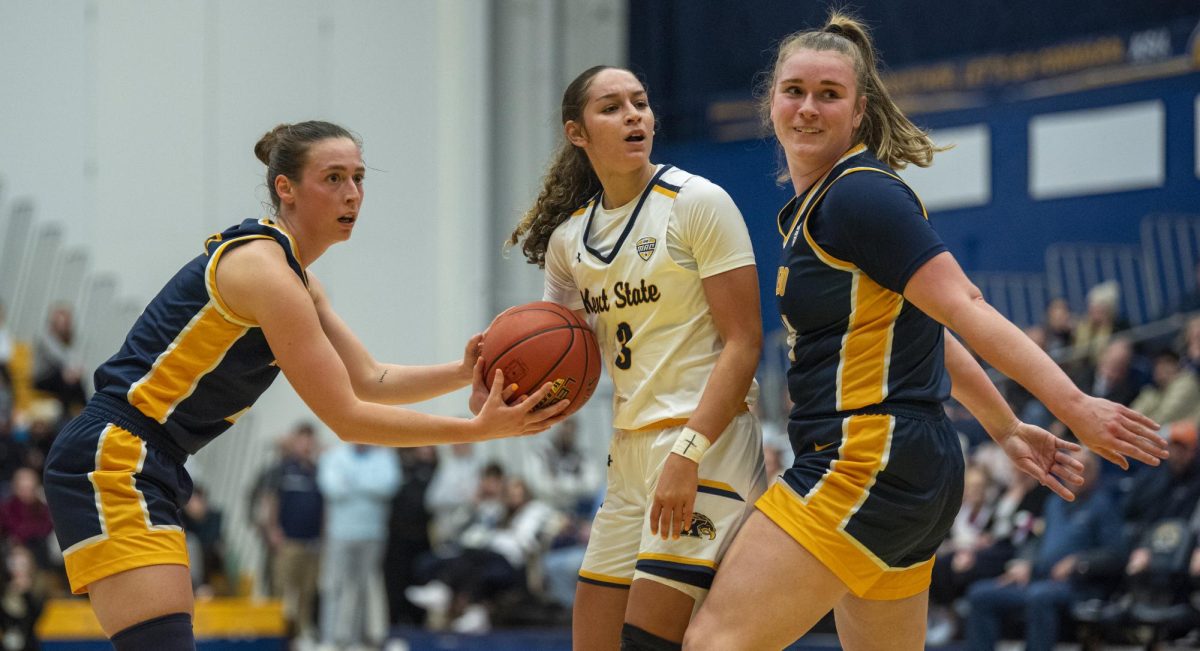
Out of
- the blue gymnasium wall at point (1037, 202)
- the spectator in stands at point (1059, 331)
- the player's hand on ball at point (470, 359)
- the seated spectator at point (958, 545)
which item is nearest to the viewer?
the player's hand on ball at point (470, 359)

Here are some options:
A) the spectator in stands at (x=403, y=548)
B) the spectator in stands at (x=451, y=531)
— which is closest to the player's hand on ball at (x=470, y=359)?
the spectator in stands at (x=451, y=531)

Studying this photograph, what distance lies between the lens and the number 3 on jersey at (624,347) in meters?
3.96

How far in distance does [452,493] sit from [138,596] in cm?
1039

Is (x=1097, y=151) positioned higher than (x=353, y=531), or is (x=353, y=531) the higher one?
(x=1097, y=151)

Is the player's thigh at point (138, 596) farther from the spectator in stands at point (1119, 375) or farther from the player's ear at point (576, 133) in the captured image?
the spectator in stands at point (1119, 375)

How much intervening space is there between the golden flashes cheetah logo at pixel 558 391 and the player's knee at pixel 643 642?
0.67 meters

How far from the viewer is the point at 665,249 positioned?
152 inches

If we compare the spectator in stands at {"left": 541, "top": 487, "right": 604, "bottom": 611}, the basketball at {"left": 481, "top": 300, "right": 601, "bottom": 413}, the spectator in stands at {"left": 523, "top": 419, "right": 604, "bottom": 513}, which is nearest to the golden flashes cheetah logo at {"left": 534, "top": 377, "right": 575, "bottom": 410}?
the basketball at {"left": 481, "top": 300, "right": 601, "bottom": 413}

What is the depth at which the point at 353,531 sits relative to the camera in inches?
524

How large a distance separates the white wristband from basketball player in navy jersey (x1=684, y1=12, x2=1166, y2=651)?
0.22 m

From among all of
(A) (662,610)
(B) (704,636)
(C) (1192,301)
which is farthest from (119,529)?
(C) (1192,301)

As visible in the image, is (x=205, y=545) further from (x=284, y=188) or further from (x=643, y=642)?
(x=643, y=642)

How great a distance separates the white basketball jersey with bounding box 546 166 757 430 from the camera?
3863mm

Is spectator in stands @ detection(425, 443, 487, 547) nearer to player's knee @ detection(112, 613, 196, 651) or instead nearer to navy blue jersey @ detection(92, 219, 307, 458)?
navy blue jersey @ detection(92, 219, 307, 458)
